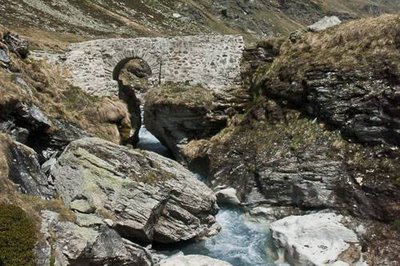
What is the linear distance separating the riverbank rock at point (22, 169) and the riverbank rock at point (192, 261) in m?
5.52

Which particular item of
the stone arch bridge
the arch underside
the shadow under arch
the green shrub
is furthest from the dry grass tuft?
the green shrub

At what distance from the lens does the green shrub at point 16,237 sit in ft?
48.8

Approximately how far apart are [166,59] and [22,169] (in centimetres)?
2002

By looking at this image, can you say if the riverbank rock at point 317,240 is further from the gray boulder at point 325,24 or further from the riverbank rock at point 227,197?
the gray boulder at point 325,24

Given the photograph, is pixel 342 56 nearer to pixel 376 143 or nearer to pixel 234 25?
pixel 376 143

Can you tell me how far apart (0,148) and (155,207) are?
6824 millimetres

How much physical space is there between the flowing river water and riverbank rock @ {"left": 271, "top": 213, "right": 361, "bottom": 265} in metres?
0.95

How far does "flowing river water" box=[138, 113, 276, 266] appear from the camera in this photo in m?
23.0

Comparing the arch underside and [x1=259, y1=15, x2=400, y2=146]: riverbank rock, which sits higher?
[x1=259, y1=15, x2=400, y2=146]: riverbank rock

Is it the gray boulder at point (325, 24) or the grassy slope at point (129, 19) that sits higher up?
the gray boulder at point (325, 24)

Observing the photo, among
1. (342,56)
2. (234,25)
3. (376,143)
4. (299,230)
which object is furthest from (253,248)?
(234,25)

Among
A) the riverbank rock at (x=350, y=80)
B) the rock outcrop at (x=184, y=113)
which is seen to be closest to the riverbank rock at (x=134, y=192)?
the riverbank rock at (x=350, y=80)

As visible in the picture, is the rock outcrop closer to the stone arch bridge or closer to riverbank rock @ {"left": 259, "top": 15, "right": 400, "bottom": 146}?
the stone arch bridge

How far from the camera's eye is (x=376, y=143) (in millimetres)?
25609
